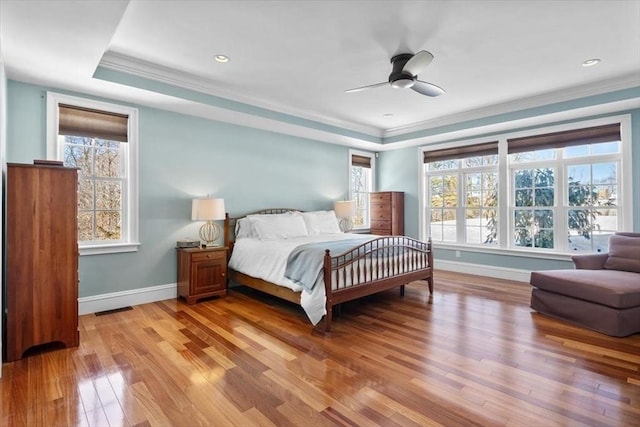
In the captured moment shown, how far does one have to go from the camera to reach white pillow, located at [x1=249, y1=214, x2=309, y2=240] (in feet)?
→ 15.3

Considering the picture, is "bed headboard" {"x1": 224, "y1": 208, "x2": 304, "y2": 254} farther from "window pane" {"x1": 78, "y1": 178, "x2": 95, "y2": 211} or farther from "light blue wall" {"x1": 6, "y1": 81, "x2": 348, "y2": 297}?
"window pane" {"x1": 78, "y1": 178, "x2": 95, "y2": 211}

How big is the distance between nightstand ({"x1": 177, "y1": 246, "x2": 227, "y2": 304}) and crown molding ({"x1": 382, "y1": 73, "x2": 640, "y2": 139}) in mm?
4054

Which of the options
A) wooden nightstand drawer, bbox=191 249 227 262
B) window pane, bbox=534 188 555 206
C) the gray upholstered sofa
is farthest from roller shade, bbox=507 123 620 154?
wooden nightstand drawer, bbox=191 249 227 262

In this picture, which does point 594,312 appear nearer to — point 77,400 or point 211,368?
point 211,368

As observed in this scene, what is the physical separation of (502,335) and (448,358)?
0.82 metres

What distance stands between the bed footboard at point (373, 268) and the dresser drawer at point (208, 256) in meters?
1.71

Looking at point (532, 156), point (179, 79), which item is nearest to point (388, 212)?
point (532, 156)

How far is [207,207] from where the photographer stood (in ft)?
13.8

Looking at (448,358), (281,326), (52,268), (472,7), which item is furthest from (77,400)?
(472,7)

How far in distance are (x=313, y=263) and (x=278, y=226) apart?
1.63 metres

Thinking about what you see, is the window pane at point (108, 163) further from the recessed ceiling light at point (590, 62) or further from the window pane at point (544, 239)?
the window pane at point (544, 239)

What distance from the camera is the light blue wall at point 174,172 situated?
3422 millimetres

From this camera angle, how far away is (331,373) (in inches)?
94.0

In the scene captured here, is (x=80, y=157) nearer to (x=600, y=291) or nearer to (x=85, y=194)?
(x=85, y=194)
